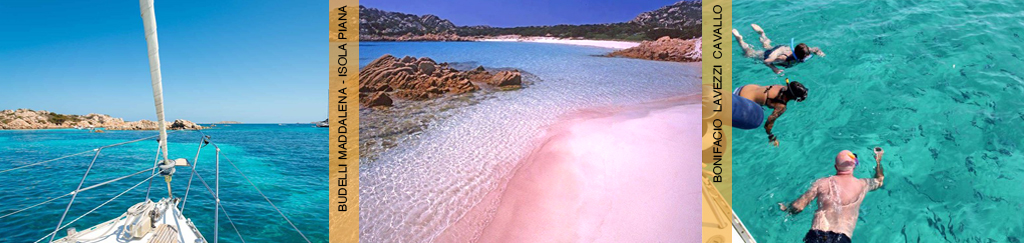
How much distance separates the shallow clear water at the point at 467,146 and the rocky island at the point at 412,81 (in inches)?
17.7

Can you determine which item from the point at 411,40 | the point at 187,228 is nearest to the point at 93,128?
the point at 411,40

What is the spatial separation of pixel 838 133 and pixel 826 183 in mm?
1212

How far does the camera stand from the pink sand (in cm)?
304

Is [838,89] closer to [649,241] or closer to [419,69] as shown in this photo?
[649,241]

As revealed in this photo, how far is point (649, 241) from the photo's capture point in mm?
2941

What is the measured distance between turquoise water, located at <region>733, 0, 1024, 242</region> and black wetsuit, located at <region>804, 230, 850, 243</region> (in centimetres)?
8

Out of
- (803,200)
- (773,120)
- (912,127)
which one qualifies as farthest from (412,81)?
(912,127)

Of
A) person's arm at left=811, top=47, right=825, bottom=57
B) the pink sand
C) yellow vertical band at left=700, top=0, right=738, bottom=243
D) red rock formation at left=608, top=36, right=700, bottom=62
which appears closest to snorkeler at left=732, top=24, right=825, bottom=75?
person's arm at left=811, top=47, right=825, bottom=57

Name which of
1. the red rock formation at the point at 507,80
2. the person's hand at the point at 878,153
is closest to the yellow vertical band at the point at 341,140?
the red rock formation at the point at 507,80

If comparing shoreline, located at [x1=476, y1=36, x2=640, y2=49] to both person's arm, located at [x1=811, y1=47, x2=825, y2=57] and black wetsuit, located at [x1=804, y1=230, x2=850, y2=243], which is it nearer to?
person's arm, located at [x1=811, y1=47, x2=825, y2=57]

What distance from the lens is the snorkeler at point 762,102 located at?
159 inches

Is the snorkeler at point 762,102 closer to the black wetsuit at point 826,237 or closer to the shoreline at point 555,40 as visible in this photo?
the black wetsuit at point 826,237

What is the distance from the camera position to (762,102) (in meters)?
4.30

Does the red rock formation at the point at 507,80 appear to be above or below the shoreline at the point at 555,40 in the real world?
below
